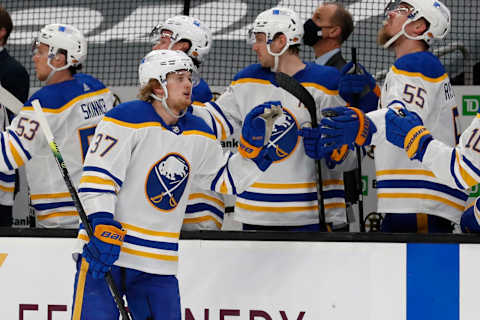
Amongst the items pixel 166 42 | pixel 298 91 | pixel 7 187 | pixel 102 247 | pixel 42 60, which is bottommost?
pixel 102 247

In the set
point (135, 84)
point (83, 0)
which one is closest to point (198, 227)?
point (135, 84)

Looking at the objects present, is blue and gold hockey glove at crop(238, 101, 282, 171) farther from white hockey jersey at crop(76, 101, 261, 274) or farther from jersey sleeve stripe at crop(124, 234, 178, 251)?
jersey sleeve stripe at crop(124, 234, 178, 251)

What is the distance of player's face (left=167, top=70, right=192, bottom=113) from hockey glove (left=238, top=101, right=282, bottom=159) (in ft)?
0.86

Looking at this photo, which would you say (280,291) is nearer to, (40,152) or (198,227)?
(198,227)

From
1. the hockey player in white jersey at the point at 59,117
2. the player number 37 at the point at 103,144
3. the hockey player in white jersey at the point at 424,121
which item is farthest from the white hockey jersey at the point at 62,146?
the hockey player in white jersey at the point at 424,121

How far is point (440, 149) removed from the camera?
3717mm

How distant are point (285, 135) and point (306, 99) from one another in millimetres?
185

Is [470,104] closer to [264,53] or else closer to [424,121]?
[424,121]

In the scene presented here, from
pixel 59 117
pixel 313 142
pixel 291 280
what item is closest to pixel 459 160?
pixel 313 142

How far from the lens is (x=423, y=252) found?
159 inches

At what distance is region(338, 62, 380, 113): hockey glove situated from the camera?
14.2 ft

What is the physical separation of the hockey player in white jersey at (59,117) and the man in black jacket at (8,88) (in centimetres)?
19

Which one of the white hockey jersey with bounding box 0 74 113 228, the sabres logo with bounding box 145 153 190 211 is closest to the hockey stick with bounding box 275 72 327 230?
the sabres logo with bounding box 145 153 190 211

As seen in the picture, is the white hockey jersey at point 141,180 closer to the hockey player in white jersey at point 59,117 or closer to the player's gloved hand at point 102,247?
the player's gloved hand at point 102,247
